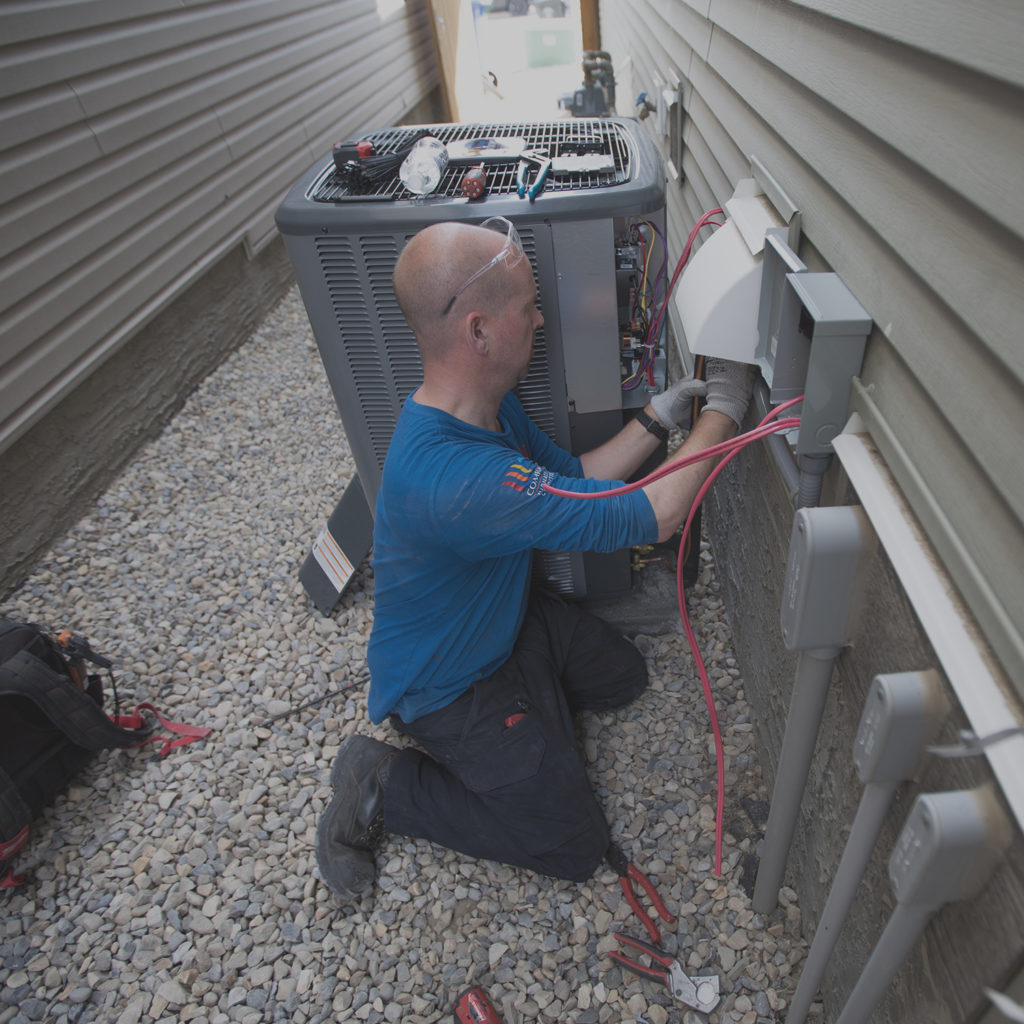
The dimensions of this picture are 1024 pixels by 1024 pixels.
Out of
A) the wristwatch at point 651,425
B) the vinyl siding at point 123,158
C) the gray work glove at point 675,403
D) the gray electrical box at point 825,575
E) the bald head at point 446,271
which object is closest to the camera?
the gray electrical box at point 825,575

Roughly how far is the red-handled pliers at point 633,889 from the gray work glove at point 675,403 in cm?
115

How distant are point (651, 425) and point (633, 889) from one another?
1216 mm

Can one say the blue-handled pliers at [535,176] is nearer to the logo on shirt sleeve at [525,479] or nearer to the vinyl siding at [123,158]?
the logo on shirt sleeve at [525,479]

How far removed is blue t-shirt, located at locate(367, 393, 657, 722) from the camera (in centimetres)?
159

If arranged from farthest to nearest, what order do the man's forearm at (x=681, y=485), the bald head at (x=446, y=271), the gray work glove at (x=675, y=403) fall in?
the gray work glove at (x=675, y=403)
the man's forearm at (x=681, y=485)
the bald head at (x=446, y=271)

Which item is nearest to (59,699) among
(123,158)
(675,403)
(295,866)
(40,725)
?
(40,725)

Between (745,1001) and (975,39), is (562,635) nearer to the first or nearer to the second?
(745,1001)

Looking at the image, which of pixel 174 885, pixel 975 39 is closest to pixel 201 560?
pixel 174 885

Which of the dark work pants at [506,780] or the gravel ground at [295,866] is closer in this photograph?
the gravel ground at [295,866]

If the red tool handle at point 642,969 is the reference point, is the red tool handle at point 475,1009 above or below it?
above

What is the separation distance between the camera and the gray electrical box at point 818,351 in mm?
1143

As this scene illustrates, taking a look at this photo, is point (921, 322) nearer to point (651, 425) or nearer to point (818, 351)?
point (818, 351)

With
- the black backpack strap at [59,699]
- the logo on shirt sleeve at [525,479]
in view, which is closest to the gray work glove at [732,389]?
the logo on shirt sleeve at [525,479]

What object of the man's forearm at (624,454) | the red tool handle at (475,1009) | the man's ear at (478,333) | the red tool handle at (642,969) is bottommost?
the red tool handle at (642,969)
